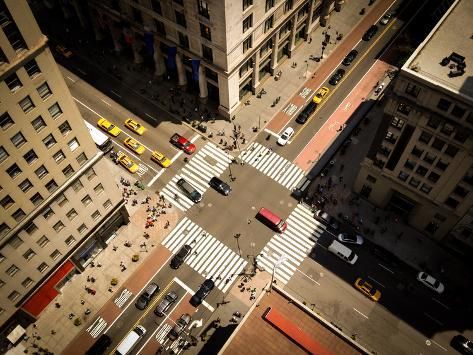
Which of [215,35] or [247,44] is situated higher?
[247,44]

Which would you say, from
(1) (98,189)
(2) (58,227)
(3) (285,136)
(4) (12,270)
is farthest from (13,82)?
(3) (285,136)

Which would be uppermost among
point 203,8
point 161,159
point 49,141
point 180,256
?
point 203,8

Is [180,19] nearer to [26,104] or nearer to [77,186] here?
[77,186]

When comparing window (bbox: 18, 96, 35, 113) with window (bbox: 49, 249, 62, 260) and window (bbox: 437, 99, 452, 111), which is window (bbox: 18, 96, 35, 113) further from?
window (bbox: 437, 99, 452, 111)

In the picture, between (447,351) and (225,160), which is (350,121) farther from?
(447,351)

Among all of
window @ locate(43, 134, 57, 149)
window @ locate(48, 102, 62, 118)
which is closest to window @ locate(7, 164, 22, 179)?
window @ locate(43, 134, 57, 149)

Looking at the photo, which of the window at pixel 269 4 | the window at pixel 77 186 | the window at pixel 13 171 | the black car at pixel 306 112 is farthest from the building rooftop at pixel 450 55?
the window at pixel 13 171
